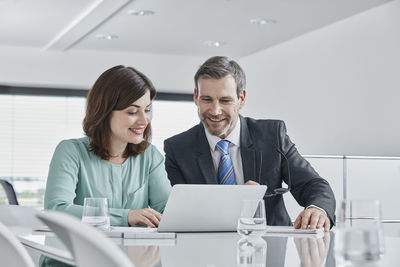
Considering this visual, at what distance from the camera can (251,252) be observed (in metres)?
1.72

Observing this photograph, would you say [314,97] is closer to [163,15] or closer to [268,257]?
[163,15]

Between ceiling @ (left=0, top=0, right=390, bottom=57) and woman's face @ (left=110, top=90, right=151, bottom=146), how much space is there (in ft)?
10.9

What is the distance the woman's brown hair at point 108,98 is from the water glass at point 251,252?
0.98m

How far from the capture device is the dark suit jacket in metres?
3.04

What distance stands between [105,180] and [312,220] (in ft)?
2.86

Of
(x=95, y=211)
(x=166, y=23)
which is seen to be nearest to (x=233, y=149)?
(x=95, y=211)

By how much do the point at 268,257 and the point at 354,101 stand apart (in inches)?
203

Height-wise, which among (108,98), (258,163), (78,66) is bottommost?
(258,163)

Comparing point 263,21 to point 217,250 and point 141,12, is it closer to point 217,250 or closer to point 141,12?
point 141,12

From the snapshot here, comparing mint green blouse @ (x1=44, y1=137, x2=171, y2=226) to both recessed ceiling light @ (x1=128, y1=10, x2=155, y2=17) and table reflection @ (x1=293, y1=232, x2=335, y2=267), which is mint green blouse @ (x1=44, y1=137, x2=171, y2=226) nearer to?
table reflection @ (x1=293, y1=232, x2=335, y2=267)

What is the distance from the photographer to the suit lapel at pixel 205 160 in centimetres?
302

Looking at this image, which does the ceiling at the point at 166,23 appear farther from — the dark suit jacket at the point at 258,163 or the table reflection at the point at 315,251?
the table reflection at the point at 315,251

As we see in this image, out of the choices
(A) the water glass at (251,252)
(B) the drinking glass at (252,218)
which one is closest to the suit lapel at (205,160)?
(A) the water glass at (251,252)

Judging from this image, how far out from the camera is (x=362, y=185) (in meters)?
5.45
